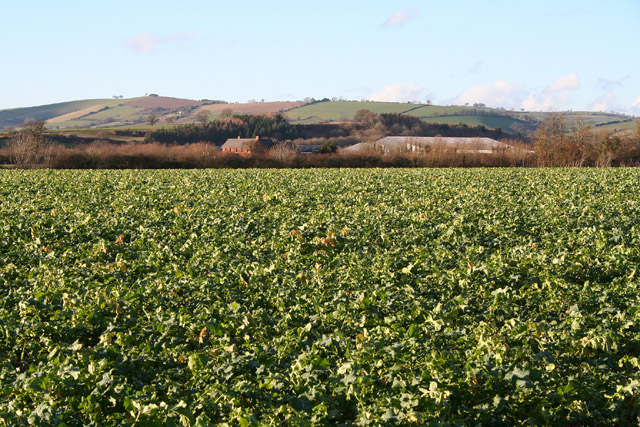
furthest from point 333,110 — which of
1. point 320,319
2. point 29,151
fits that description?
point 320,319

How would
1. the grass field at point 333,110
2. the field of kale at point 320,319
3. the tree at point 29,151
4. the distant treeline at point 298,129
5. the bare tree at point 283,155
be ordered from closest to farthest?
the field of kale at point 320,319 < the tree at point 29,151 < the bare tree at point 283,155 < the distant treeline at point 298,129 < the grass field at point 333,110

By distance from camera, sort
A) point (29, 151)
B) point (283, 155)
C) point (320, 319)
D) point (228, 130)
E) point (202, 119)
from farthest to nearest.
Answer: point (202, 119)
point (228, 130)
point (283, 155)
point (29, 151)
point (320, 319)

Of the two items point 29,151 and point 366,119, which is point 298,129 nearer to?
point 366,119

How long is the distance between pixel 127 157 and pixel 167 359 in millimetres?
52521

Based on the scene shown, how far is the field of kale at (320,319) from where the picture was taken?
5.27 meters

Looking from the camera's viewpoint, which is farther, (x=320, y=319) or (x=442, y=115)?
(x=442, y=115)

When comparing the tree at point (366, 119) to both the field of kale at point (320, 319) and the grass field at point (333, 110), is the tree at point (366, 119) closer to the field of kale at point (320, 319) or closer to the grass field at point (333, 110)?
the grass field at point (333, 110)

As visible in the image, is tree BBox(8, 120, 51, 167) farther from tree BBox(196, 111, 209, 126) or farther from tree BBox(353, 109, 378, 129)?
tree BBox(353, 109, 378, 129)

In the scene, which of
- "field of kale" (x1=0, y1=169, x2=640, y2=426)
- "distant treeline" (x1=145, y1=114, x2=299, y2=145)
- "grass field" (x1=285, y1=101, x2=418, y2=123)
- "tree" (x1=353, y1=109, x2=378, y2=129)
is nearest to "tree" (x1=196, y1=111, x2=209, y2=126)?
"distant treeline" (x1=145, y1=114, x2=299, y2=145)

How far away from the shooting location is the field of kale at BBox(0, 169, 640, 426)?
17.3ft

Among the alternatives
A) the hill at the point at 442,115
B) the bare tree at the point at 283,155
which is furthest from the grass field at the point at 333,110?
the bare tree at the point at 283,155

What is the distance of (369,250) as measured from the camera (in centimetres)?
1173

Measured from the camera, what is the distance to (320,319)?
7.43 metres

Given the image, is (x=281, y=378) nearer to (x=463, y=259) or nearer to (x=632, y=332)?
(x=632, y=332)
